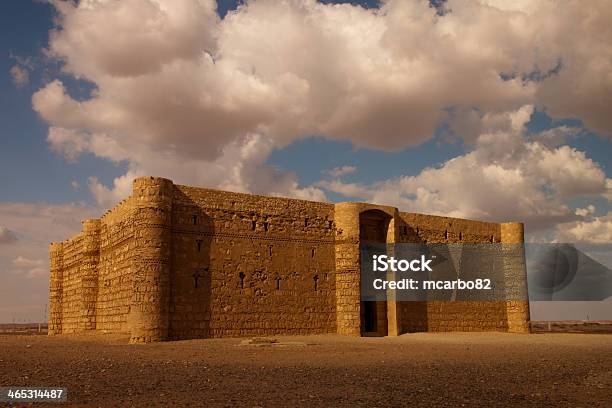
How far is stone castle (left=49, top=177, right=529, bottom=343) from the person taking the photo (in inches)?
933

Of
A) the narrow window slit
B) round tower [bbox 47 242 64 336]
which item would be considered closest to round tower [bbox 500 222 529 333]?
the narrow window slit

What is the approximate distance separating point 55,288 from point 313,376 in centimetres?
2829

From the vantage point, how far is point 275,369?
13.7 meters

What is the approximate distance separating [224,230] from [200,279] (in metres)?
2.45

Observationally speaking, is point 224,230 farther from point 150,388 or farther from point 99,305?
point 150,388

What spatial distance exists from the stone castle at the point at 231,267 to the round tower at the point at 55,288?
1.48 metres

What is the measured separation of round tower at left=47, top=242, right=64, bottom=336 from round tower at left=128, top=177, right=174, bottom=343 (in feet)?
46.1

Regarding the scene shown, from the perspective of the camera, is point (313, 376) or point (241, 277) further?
point (241, 277)

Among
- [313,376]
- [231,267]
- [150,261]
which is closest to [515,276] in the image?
[231,267]

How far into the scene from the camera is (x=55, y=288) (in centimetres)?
3591

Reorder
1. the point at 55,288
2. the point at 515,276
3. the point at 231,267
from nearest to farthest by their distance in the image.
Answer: the point at 231,267, the point at 55,288, the point at 515,276

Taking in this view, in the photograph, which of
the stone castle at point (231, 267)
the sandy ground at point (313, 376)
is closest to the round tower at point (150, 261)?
the stone castle at point (231, 267)

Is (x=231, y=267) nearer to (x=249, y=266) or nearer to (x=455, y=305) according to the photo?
(x=249, y=266)

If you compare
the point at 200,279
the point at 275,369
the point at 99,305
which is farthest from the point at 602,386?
the point at 99,305
